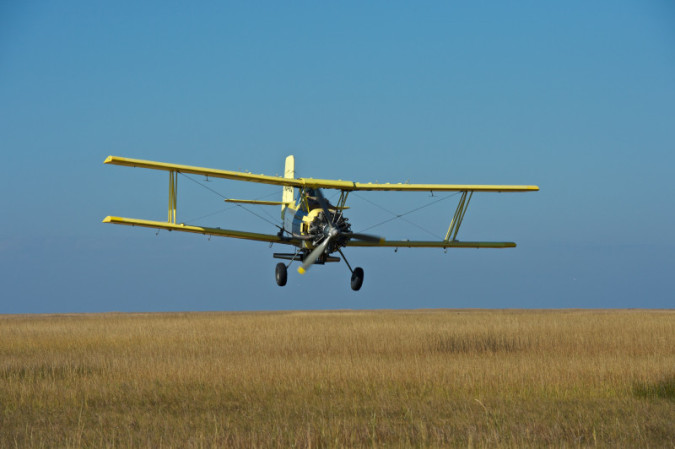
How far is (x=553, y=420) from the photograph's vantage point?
14.3 m

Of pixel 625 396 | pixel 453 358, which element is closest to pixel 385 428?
pixel 625 396

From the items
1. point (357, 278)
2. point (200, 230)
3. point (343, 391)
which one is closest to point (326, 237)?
point (357, 278)

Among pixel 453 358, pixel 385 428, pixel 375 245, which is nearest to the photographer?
pixel 385 428

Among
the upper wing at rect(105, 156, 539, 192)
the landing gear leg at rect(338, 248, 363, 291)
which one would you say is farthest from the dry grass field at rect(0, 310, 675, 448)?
the upper wing at rect(105, 156, 539, 192)

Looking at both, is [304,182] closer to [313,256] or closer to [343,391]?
[313,256]

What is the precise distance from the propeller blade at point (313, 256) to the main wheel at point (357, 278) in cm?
171

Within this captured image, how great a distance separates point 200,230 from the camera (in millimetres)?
26016

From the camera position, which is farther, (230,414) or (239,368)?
(239,368)

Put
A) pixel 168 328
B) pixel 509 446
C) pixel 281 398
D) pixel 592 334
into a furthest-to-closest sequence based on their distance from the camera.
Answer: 1. pixel 168 328
2. pixel 592 334
3. pixel 281 398
4. pixel 509 446

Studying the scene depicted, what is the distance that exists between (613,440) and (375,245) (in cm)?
1488

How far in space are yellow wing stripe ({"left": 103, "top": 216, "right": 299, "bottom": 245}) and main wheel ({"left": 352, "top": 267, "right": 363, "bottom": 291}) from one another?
224cm

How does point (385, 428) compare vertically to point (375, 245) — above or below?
below

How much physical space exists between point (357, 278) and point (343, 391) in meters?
8.66

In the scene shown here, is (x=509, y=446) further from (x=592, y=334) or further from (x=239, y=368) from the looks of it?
(x=592, y=334)
